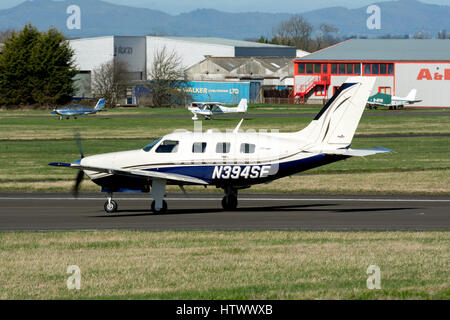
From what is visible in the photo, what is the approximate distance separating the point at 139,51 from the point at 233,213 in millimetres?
114821

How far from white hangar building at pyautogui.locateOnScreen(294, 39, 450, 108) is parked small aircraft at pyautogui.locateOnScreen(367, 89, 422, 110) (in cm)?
563

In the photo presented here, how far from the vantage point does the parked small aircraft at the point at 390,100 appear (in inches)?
3910

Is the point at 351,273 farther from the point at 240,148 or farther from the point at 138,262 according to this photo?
the point at 240,148

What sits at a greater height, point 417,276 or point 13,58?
point 13,58

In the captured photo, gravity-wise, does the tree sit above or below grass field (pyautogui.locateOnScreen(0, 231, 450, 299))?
above

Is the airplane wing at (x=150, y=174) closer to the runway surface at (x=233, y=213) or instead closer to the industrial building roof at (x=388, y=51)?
the runway surface at (x=233, y=213)

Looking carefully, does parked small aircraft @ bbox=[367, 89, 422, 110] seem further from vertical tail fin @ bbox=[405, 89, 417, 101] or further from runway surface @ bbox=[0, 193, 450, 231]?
runway surface @ bbox=[0, 193, 450, 231]

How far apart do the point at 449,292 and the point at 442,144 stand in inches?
1696

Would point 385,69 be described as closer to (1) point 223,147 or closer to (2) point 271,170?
(2) point 271,170

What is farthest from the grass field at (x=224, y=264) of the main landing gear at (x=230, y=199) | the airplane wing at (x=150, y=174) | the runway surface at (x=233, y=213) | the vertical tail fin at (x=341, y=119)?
the main landing gear at (x=230, y=199)

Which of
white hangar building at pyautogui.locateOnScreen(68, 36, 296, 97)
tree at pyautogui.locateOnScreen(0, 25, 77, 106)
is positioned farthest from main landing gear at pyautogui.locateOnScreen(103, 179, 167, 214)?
white hangar building at pyautogui.locateOnScreen(68, 36, 296, 97)

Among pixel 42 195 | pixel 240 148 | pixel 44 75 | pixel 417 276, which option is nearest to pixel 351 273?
pixel 417 276

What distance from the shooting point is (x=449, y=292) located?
12305 millimetres

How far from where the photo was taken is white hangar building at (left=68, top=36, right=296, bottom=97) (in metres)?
128
